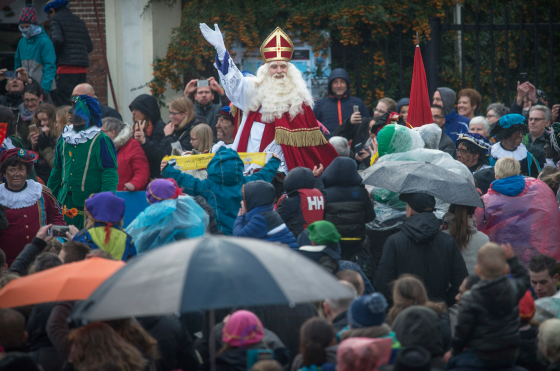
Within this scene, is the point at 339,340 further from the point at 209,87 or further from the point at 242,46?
the point at 242,46

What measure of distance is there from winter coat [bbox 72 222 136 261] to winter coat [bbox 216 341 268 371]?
157 centimetres

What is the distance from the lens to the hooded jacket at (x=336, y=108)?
9359 millimetres

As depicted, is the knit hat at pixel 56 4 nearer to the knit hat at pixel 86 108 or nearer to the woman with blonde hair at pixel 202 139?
the knit hat at pixel 86 108

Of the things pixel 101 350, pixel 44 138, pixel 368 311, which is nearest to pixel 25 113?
pixel 44 138

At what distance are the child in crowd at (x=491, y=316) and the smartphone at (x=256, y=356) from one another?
105 cm

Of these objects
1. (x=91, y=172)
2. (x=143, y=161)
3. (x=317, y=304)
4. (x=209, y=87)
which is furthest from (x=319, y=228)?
(x=209, y=87)

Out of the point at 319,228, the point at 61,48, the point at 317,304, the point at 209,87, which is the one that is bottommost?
the point at 317,304

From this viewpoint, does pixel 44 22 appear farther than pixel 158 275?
Yes

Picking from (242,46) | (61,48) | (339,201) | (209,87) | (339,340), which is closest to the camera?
(339,340)

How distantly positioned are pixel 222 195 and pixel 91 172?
1.49m

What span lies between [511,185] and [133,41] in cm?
749

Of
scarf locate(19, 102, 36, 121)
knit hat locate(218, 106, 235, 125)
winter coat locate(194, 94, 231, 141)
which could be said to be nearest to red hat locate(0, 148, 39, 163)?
knit hat locate(218, 106, 235, 125)

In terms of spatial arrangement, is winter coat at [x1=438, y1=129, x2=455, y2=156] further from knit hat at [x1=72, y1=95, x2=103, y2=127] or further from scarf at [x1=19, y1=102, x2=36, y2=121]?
scarf at [x1=19, y1=102, x2=36, y2=121]

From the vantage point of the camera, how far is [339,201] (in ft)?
18.4
